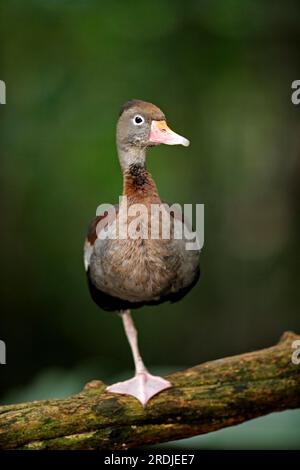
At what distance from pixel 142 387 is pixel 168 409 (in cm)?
7

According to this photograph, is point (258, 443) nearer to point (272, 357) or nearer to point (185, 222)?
point (272, 357)

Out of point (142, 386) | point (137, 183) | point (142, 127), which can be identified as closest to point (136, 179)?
point (137, 183)

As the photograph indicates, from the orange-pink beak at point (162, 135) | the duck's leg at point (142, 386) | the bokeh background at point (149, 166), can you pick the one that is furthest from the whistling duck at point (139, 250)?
the bokeh background at point (149, 166)

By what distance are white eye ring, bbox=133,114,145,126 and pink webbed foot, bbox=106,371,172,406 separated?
1.81ft

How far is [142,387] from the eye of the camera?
1614 millimetres

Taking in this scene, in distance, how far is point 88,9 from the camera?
6.95 ft

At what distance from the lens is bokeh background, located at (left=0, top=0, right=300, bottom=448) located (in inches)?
85.3

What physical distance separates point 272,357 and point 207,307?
867 millimetres

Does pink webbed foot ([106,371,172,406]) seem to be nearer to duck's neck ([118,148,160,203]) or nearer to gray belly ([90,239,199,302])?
gray belly ([90,239,199,302])

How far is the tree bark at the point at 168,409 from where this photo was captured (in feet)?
5.08

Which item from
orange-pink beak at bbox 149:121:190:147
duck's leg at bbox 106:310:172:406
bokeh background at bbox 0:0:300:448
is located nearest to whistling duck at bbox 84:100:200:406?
orange-pink beak at bbox 149:121:190:147

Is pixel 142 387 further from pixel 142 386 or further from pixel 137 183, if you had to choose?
pixel 137 183

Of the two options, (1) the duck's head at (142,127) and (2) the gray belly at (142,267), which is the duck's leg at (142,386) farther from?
(1) the duck's head at (142,127)
